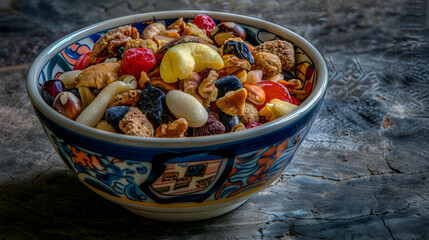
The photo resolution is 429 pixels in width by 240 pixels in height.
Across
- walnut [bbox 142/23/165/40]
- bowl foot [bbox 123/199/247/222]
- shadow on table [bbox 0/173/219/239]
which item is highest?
walnut [bbox 142/23/165/40]

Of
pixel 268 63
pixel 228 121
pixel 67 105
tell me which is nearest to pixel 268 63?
pixel 268 63

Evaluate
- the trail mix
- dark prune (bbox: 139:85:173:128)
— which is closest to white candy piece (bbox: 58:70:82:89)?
the trail mix

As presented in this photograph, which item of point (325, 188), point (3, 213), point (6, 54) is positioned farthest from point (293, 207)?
point (6, 54)

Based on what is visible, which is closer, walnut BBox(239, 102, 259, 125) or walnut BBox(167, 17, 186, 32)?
walnut BBox(239, 102, 259, 125)

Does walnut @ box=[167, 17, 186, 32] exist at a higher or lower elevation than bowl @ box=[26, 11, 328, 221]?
higher

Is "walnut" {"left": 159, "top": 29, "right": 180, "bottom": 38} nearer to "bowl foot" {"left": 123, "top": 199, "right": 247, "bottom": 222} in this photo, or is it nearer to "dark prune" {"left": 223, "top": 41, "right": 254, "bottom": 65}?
"dark prune" {"left": 223, "top": 41, "right": 254, "bottom": 65}

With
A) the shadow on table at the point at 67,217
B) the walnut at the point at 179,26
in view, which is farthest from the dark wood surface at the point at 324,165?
the walnut at the point at 179,26

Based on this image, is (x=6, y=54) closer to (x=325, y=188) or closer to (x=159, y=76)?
(x=159, y=76)
